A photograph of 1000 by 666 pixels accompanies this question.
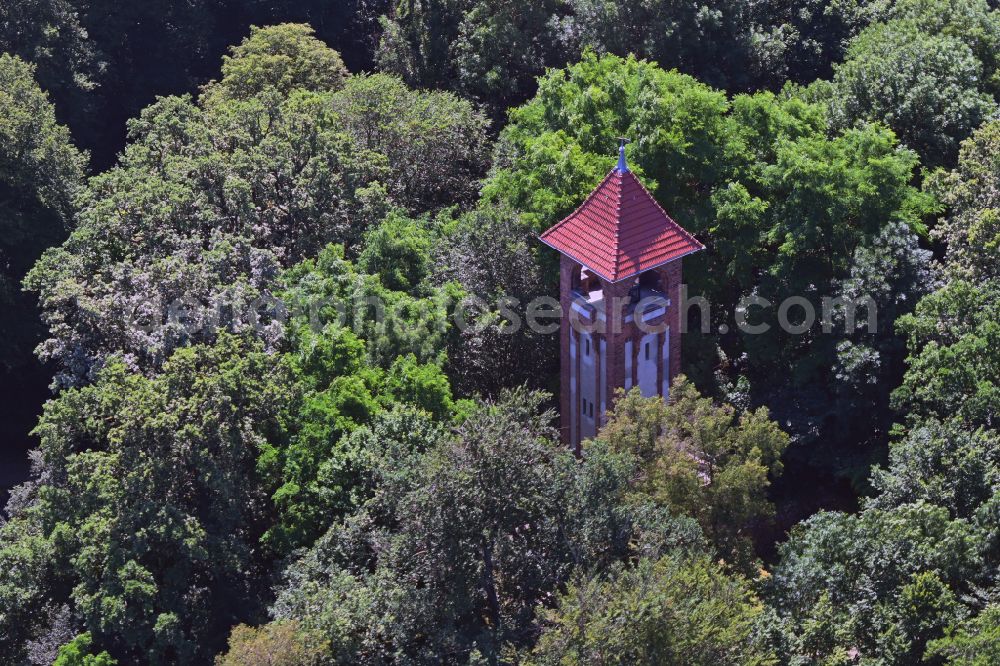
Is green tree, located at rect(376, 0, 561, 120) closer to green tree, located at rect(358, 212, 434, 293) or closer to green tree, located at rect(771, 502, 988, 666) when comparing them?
green tree, located at rect(358, 212, 434, 293)

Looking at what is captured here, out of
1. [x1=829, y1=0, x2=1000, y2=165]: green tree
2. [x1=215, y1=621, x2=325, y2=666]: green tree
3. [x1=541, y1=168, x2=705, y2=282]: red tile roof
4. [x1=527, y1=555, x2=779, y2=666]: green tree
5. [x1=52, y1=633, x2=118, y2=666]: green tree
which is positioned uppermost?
[x1=829, y1=0, x2=1000, y2=165]: green tree

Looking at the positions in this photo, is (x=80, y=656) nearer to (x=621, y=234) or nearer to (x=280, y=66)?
(x=621, y=234)

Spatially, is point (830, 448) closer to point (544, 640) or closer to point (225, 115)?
point (544, 640)

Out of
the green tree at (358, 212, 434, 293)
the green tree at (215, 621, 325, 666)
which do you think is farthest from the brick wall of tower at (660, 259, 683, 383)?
the green tree at (215, 621, 325, 666)

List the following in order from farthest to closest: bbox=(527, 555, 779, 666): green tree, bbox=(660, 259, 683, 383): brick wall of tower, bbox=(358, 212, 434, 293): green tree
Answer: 1. bbox=(358, 212, 434, 293): green tree
2. bbox=(660, 259, 683, 383): brick wall of tower
3. bbox=(527, 555, 779, 666): green tree

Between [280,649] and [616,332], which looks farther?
[616,332]

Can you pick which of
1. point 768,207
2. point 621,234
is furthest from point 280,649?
point 768,207
